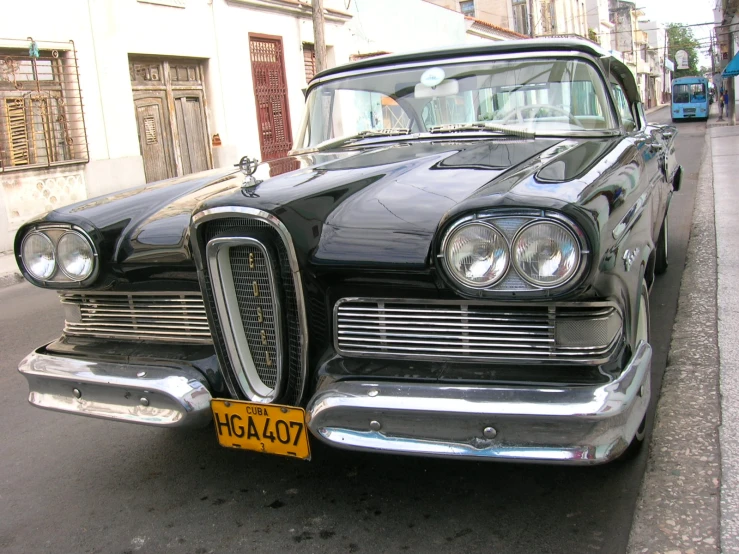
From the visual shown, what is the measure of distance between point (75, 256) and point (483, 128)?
5.95 feet

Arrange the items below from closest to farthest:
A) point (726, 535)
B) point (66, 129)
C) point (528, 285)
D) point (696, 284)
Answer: point (528, 285)
point (726, 535)
point (696, 284)
point (66, 129)

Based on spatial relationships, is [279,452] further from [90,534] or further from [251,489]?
[90,534]

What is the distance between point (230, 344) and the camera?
2.45m

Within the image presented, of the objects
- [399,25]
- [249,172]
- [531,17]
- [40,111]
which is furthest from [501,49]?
[531,17]

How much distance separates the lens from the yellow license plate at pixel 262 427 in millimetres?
2283

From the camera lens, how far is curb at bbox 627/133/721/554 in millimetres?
2199

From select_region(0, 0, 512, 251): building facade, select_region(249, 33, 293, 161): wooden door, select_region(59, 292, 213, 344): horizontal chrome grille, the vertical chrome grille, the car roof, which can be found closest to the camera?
the vertical chrome grille

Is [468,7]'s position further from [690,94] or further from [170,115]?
[170,115]

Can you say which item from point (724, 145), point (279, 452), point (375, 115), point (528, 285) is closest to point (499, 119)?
point (375, 115)

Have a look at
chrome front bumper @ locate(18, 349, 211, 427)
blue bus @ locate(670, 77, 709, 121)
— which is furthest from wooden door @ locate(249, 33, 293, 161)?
blue bus @ locate(670, 77, 709, 121)

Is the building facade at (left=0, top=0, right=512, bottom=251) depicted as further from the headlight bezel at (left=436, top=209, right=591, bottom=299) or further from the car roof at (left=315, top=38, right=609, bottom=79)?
the headlight bezel at (left=436, top=209, right=591, bottom=299)

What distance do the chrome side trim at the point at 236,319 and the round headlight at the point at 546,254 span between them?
30.1 inches

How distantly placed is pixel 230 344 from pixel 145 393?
0.34 metres

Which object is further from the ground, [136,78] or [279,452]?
[136,78]
